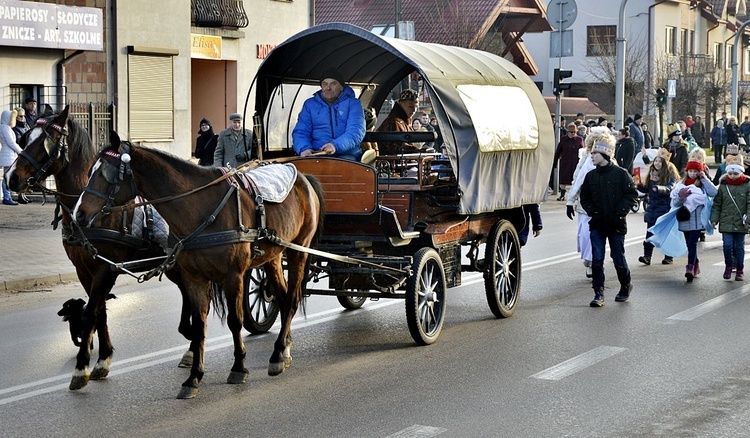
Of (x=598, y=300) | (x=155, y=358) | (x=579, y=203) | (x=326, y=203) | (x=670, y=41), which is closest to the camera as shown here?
(x=155, y=358)

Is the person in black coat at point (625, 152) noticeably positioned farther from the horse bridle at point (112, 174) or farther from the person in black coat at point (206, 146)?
the horse bridle at point (112, 174)

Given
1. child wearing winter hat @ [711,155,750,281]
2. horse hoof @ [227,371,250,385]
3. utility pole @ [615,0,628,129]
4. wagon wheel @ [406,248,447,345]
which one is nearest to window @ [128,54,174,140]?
utility pole @ [615,0,628,129]

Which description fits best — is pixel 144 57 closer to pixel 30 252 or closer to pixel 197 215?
pixel 30 252

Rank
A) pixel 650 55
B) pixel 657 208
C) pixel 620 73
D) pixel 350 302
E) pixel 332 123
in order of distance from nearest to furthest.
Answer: pixel 332 123
pixel 350 302
pixel 657 208
pixel 620 73
pixel 650 55

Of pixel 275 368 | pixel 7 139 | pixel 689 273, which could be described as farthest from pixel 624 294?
pixel 7 139

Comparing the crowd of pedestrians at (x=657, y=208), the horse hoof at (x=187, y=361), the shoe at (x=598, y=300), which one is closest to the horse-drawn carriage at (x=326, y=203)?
the horse hoof at (x=187, y=361)

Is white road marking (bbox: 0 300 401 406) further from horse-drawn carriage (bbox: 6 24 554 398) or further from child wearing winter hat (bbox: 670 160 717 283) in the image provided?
child wearing winter hat (bbox: 670 160 717 283)

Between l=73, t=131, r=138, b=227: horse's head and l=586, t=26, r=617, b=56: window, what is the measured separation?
54.2 meters

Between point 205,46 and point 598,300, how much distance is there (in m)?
19.5

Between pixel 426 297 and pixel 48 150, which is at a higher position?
pixel 48 150

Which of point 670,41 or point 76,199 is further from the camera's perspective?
point 670,41

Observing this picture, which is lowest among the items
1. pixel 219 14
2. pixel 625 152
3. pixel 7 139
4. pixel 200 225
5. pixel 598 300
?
pixel 598 300

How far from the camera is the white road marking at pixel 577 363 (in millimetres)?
8383

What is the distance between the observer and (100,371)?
26.8ft
